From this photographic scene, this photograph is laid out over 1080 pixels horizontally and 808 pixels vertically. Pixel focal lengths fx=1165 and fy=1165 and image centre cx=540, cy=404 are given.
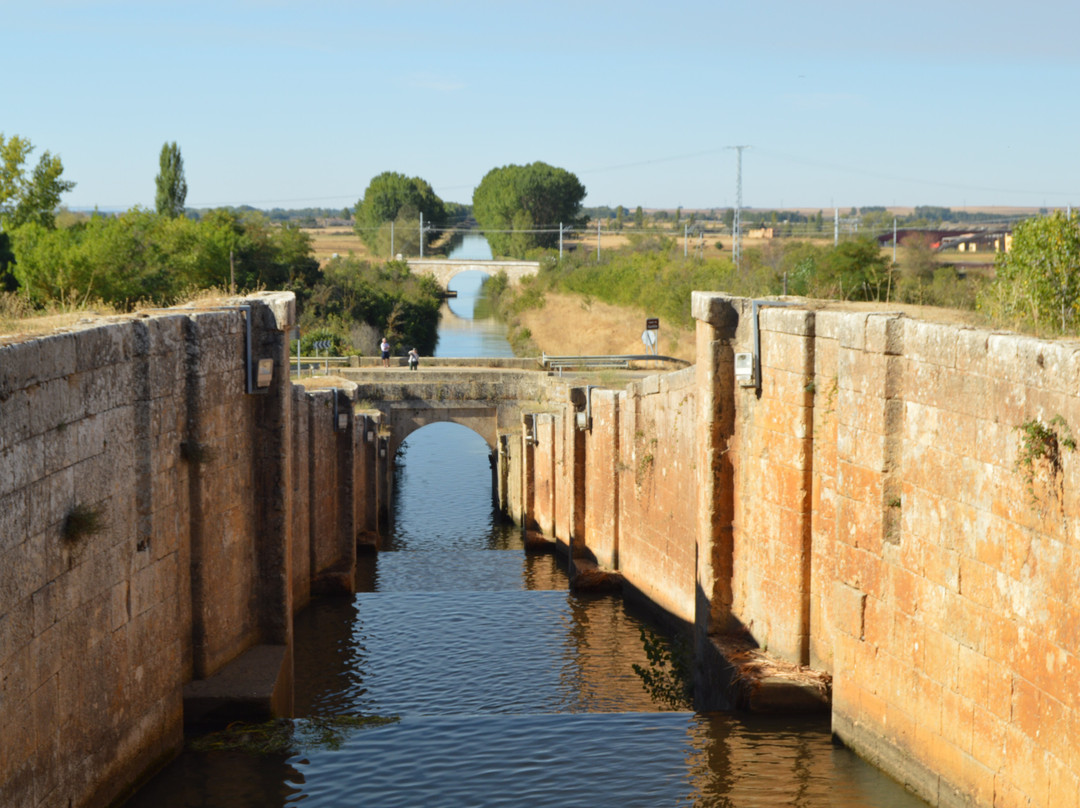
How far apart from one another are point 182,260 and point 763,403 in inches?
1399

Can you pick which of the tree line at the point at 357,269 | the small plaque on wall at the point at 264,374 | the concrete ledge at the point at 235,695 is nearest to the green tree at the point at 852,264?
the tree line at the point at 357,269

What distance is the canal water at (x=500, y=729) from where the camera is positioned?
851 cm

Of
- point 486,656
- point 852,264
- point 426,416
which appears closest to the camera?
point 486,656

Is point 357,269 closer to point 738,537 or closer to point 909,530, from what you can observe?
point 738,537

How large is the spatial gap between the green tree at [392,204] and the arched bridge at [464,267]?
827 inches

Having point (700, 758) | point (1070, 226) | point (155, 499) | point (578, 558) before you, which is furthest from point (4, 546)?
point (1070, 226)

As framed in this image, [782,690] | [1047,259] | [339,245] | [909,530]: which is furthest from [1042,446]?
[339,245]

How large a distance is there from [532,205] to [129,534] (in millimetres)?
95299

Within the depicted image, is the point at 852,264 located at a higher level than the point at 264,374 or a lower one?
higher

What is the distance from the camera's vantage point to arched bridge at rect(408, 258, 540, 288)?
272ft

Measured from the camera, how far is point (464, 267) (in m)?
84.4

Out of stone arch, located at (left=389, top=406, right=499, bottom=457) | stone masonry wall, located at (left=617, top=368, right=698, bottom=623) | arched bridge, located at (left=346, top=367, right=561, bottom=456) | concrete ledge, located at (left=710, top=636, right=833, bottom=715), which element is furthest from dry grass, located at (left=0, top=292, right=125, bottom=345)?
stone arch, located at (left=389, top=406, right=499, bottom=457)

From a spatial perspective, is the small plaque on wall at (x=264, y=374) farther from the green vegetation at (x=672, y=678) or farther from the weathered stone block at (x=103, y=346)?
the green vegetation at (x=672, y=678)

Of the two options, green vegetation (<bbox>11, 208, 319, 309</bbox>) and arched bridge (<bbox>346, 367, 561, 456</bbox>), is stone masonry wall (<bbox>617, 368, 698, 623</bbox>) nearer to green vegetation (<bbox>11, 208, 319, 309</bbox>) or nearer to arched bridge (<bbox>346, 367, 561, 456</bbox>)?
green vegetation (<bbox>11, 208, 319, 309</bbox>)
